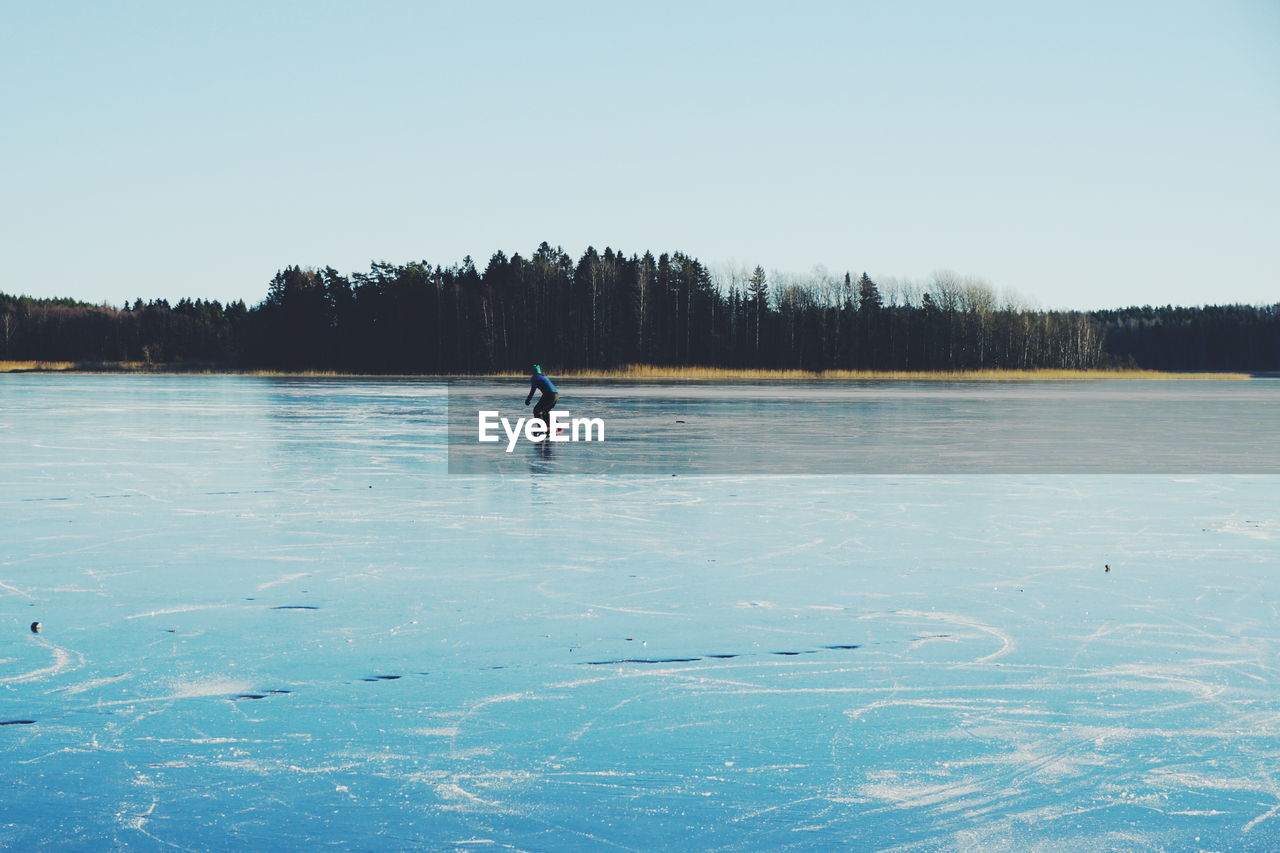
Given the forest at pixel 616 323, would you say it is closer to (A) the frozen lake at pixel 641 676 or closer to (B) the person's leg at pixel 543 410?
(B) the person's leg at pixel 543 410

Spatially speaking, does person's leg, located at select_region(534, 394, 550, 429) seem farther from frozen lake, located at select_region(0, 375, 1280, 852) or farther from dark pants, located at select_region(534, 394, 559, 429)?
frozen lake, located at select_region(0, 375, 1280, 852)

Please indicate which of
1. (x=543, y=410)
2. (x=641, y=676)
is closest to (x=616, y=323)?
(x=543, y=410)

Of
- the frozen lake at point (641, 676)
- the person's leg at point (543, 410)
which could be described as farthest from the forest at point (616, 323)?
the frozen lake at point (641, 676)

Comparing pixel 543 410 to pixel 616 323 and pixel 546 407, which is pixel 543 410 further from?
pixel 616 323

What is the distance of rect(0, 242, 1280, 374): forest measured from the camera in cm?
9344

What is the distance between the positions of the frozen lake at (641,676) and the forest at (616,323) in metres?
81.1

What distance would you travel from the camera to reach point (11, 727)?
170 inches

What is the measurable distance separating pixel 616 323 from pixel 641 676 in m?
88.8

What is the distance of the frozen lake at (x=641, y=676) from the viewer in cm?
356

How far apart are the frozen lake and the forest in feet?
266

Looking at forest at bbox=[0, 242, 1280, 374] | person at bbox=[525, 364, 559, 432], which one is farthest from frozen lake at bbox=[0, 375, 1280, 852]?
forest at bbox=[0, 242, 1280, 374]

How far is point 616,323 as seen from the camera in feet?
306

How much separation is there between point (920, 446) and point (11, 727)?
14.8m

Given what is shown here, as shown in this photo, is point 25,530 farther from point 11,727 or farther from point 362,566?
point 11,727
